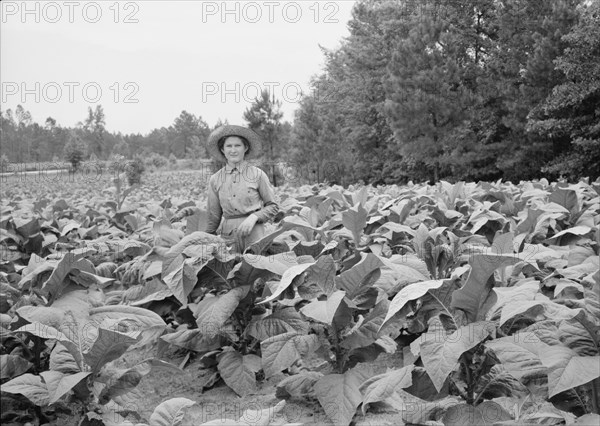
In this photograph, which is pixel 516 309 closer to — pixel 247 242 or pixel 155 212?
pixel 247 242

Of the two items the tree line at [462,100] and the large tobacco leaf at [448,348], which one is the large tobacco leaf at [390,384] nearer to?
the large tobacco leaf at [448,348]

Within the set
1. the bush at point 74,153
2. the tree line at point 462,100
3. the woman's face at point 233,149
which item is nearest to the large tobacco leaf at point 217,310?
the woman's face at point 233,149

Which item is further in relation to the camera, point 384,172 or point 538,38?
point 384,172

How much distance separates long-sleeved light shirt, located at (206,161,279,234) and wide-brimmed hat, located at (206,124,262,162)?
126 mm

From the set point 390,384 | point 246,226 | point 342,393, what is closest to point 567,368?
point 390,384

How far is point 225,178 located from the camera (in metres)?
4.00

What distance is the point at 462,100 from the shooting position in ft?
75.8

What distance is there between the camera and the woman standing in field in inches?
154

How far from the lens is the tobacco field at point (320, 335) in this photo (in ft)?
6.77

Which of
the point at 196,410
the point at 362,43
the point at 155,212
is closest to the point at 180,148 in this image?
the point at 362,43

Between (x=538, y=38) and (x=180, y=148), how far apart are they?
61.9 m

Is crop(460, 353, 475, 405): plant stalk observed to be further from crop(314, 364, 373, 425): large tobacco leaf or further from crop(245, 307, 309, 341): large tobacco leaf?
crop(245, 307, 309, 341): large tobacco leaf

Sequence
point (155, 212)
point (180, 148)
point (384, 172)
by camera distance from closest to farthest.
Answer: point (155, 212)
point (384, 172)
point (180, 148)

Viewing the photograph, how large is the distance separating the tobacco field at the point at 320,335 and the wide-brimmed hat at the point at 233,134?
582mm
